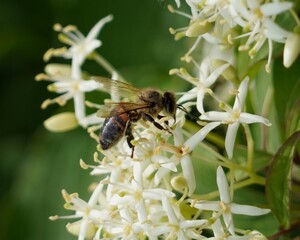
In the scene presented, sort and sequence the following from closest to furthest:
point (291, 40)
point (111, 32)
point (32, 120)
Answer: point (291, 40) < point (111, 32) < point (32, 120)

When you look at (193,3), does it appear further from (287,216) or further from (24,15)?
(24,15)

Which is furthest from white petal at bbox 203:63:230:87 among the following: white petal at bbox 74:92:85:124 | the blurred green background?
the blurred green background

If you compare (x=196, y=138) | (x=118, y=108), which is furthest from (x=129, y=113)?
(x=196, y=138)

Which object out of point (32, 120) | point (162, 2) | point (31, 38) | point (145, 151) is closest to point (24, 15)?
point (31, 38)

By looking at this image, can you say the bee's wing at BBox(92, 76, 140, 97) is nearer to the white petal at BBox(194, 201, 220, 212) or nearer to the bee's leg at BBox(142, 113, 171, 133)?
the bee's leg at BBox(142, 113, 171, 133)

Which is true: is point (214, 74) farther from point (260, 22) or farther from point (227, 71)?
point (260, 22)
